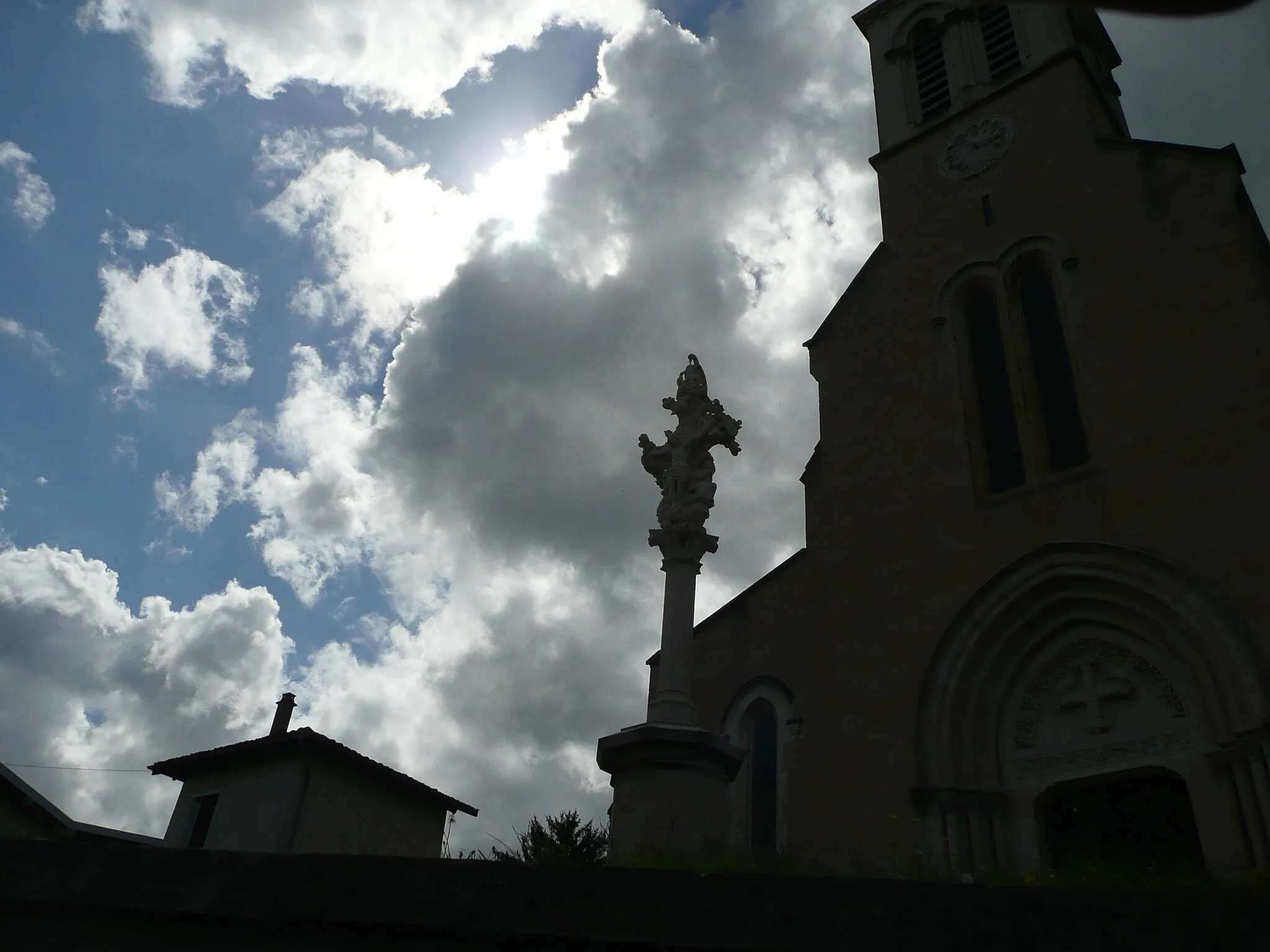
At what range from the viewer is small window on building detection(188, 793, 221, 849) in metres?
17.2

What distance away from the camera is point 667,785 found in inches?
305

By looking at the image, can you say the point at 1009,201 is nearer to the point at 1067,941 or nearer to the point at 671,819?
the point at 671,819

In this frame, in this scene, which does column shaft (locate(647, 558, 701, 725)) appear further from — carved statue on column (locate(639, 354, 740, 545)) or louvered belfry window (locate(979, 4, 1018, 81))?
louvered belfry window (locate(979, 4, 1018, 81))

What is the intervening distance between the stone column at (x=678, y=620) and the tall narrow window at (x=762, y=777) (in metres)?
Answer: 4.20

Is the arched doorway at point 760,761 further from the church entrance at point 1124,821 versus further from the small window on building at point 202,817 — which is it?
the small window on building at point 202,817

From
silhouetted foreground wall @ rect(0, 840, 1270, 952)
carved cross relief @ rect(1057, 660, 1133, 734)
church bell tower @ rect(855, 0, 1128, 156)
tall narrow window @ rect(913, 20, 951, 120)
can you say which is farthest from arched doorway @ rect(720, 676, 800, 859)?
tall narrow window @ rect(913, 20, 951, 120)

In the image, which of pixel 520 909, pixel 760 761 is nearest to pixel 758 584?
pixel 760 761

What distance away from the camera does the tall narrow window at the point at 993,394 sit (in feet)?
41.9

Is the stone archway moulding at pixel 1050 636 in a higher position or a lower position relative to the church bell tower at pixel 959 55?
lower

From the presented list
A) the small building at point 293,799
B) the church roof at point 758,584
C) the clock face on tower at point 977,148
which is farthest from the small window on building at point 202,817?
the clock face on tower at point 977,148

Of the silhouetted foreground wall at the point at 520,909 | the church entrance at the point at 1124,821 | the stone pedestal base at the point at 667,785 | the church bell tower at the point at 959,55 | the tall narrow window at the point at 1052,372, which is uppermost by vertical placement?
the church bell tower at the point at 959,55

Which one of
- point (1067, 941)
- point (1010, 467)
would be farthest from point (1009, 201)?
point (1067, 941)

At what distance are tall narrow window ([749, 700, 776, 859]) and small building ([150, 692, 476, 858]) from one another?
6156 mm

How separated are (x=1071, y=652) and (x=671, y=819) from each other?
6019 millimetres
